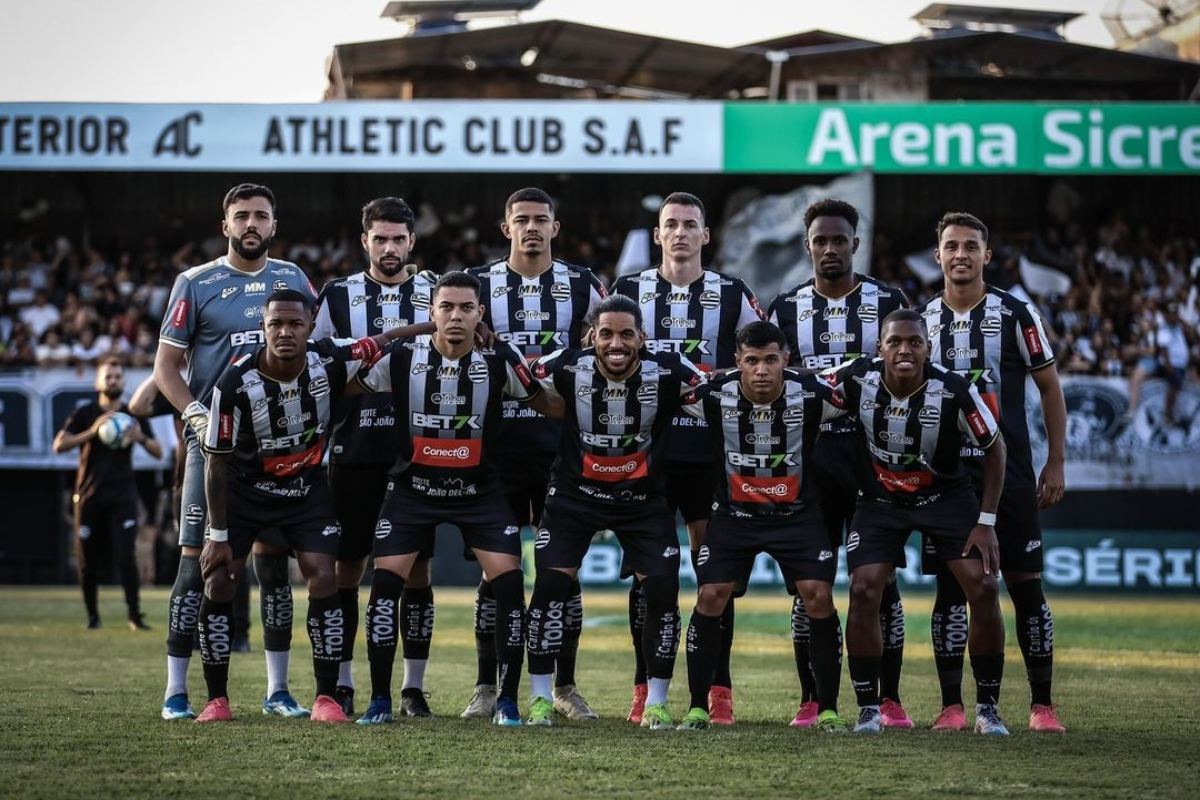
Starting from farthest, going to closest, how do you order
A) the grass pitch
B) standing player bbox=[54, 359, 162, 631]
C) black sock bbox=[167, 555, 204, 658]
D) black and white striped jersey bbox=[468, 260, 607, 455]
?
standing player bbox=[54, 359, 162, 631] → black and white striped jersey bbox=[468, 260, 607, 455] → black sock bbox=[167, 555, 204, 658] → the grass pitch

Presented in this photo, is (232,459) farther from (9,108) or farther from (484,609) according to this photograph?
(9,108)

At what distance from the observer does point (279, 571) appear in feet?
25.4

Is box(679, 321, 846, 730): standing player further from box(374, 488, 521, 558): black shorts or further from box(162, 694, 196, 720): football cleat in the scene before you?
box(162, 694, 196, 720): football cleat

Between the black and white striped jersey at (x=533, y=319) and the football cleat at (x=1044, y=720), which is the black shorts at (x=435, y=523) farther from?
the football cleat at (x=1044, y=720)

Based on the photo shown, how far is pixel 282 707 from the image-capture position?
7.66m

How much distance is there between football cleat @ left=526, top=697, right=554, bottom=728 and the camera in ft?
24.0

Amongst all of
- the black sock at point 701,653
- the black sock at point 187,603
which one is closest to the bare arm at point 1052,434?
the black sock at point 701,653

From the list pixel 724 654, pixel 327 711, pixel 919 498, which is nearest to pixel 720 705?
pixel 724 654

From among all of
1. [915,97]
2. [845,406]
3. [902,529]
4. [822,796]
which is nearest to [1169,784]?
[822,796]

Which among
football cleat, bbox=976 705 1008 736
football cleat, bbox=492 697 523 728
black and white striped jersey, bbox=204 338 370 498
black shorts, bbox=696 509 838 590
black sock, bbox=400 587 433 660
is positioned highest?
black and white striped jersey, bbox=204 338 370 498

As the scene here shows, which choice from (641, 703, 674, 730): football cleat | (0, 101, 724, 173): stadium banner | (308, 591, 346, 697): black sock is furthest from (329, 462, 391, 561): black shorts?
(0, 101, 724, 173): stadium banner

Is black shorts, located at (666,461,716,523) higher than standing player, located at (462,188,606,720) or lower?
lower

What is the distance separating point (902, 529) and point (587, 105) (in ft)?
49.7

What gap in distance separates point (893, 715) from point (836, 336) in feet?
6.26
